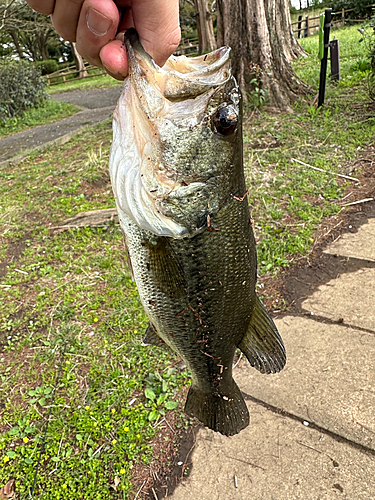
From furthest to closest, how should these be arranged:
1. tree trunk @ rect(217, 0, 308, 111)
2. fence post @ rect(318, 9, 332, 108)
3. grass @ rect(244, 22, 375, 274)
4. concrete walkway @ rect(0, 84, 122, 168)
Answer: concrete walkway @ rect(0, 84, 122, 168)
tree trunk @ rect(217, 0, 308, 111)
fence post @ rect(318, 9, 332, 108)
grass @ rect(244, 22, 375, 274)

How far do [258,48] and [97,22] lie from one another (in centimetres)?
605

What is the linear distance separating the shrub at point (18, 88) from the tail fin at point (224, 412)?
1297 centimetres

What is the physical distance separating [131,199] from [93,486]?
1877 mm

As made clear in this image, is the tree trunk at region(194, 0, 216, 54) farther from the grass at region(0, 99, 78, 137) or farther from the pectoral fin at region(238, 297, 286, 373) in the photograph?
the pectoral fin at region(238, 297, 286, 373)

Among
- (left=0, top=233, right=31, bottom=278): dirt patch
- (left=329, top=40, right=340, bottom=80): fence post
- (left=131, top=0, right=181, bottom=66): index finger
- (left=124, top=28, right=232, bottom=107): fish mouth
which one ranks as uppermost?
(left=131, top=0, right=181, bottom=66): index finger

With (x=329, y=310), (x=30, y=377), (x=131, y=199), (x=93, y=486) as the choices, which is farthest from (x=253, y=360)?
(x=30, y=377)

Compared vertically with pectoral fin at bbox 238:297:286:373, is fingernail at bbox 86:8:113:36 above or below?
above

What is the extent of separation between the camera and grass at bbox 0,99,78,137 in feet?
38.2

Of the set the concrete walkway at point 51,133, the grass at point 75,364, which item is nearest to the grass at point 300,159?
the grass at point 75,364

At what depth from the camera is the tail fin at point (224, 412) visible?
5.45 ft

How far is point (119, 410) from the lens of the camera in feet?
8.63

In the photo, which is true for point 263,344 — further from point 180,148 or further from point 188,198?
point 180,148

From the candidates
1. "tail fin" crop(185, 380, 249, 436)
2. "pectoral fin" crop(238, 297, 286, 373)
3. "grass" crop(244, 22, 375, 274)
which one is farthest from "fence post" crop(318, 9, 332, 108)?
"tail fin" crop(185, 380, 249, 436)

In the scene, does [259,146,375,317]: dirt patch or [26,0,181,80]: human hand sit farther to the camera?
[259,146,375,317]: dirt patch
